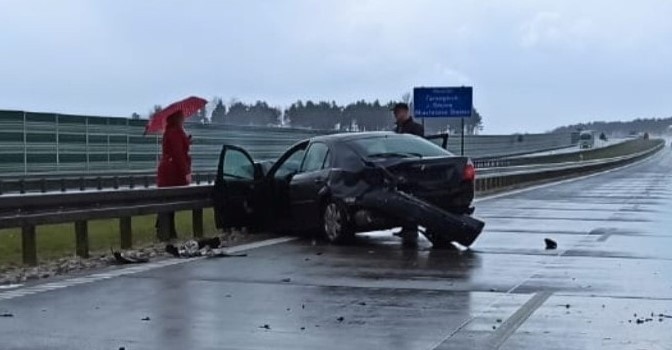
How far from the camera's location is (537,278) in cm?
1121

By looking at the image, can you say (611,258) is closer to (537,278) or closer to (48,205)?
(537,278)

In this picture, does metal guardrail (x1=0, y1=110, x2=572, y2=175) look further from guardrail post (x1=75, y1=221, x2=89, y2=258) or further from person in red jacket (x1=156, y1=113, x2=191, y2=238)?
guardrail post (x1=75, y1=221, x2=89, y2=258)

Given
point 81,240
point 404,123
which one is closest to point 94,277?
point 81,240

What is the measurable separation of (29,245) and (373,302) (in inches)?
196

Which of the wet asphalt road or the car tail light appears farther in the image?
the car tail light

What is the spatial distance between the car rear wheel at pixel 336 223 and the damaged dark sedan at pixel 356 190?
0.04 ft

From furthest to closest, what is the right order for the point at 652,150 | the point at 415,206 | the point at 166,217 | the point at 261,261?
1. the point at 652,150
2. the point at 166,217
3. the point at 415,206
4. the point at 261,261

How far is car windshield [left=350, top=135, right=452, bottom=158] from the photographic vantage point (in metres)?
14.4

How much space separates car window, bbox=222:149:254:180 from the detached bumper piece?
112 inches

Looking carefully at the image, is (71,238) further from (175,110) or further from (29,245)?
(29,245)

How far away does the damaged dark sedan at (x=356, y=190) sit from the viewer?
1385 cm

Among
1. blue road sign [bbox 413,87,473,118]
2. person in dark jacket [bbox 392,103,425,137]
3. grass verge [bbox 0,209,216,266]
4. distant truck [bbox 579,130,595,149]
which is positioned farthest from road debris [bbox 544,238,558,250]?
distant truck [bbox 579,130,595,149]

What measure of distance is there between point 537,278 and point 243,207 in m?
5.96

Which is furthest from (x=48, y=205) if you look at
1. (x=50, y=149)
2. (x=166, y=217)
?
(x=50, y=149)
